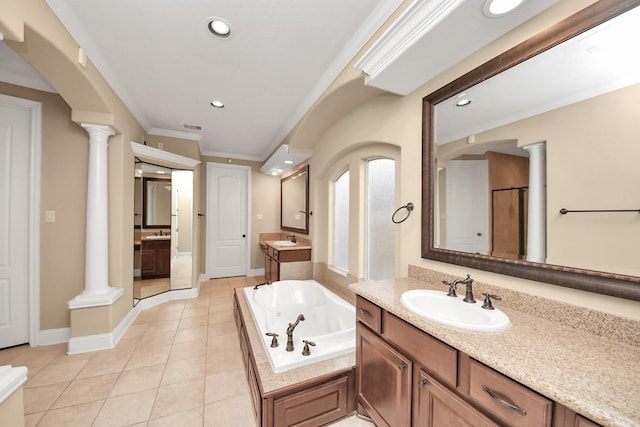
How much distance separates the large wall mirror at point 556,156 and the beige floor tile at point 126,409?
232 centimetres

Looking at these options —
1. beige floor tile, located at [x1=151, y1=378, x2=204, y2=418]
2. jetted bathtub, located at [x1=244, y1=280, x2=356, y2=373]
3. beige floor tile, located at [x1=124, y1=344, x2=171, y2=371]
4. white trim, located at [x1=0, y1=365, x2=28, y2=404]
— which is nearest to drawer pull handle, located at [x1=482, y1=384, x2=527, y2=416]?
jetted bathtub, located at [x1=244, y1=280, x2=356, y2=373]

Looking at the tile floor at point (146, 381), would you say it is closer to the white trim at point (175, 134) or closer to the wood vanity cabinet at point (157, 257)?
the wood vanity cabinet at point (157, 257)

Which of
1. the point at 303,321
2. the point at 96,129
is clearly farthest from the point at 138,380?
the point at 96,129

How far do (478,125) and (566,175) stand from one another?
1.80 ft

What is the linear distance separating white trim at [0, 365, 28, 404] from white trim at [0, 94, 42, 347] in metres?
1.81

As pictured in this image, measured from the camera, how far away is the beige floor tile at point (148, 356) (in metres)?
2.13

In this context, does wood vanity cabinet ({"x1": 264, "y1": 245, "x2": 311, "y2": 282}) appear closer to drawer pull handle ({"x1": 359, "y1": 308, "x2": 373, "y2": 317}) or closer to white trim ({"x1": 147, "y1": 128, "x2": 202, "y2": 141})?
drawer pull handle ({"x1": 359, "y1": 308, "x2": 373, "y2": 317})

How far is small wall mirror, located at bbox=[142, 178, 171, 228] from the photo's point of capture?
3.76 m

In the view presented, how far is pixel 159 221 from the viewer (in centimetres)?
402

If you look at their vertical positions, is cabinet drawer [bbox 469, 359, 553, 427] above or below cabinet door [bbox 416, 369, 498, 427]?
above

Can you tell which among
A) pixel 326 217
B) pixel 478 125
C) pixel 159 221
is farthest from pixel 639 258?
pixel 159 221

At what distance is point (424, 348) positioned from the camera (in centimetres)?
106

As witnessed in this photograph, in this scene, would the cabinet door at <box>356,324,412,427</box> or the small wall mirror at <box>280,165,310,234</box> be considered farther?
the small wall mirror at <box>280,165,310,234</box>

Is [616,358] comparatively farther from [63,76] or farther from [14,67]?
[14,67]
